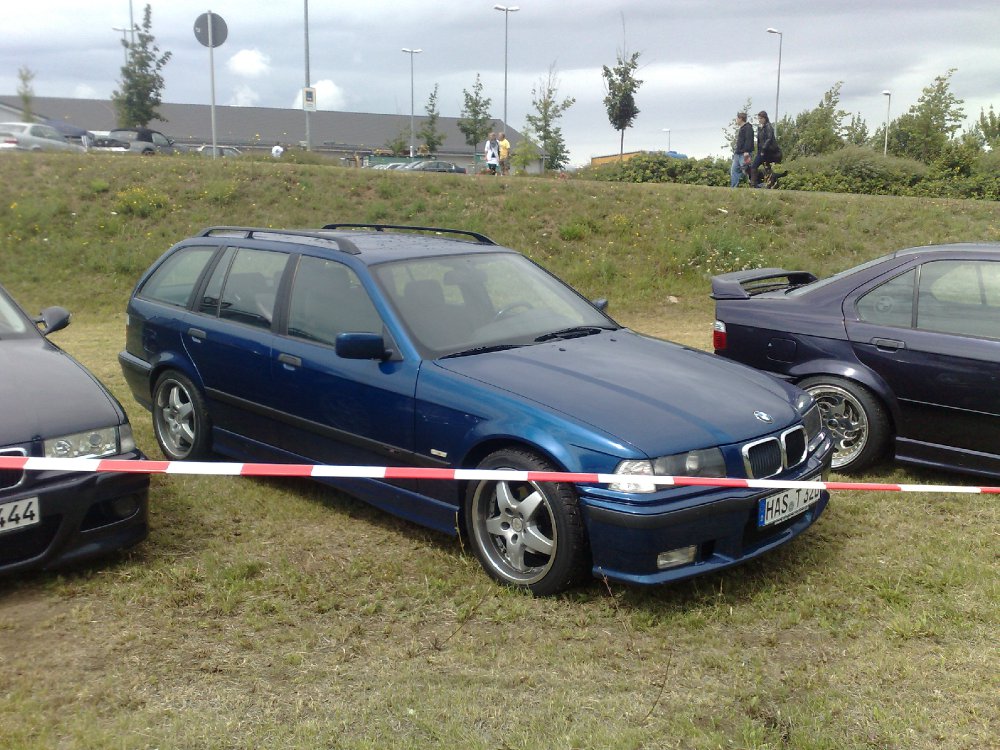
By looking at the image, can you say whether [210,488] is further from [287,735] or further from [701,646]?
[701,646]

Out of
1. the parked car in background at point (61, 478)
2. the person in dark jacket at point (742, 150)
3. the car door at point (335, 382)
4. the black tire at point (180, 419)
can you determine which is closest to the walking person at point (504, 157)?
the person in dark jacket at point (742, 150)

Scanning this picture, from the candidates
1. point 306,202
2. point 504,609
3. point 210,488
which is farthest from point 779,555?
point 306,202

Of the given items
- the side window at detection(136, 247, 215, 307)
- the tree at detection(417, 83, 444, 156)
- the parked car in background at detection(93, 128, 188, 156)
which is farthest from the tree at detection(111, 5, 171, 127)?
the side window at detection(136, 247, 215, 307)

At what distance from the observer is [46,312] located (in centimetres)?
536

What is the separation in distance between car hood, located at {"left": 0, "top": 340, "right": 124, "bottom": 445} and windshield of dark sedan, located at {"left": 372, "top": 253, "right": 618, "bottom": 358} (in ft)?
4.87

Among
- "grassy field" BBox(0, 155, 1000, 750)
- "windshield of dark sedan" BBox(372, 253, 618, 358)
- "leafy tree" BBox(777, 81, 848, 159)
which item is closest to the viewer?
"grassy field" BBox(0, 155, 1000, 750)

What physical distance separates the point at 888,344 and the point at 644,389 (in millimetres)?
2240

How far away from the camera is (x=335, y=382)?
15.6 feet

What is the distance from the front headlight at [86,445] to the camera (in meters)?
3.98

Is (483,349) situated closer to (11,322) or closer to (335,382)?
(335,382)

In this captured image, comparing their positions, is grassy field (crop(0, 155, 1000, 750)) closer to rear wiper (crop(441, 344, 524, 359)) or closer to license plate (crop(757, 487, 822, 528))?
license plate (crop(757, 487, 822, 528))

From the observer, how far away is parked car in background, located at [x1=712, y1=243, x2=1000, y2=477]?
529cm

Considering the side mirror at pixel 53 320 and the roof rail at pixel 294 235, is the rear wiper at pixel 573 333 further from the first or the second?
the side mirror at pixel 53 320

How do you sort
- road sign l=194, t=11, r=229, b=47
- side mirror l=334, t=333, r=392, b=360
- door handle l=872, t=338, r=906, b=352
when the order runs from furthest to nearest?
road sign l=194, t=11, r=229, b=47, door handle l=872, t=338, r=906, b=352, side mirror l=334, t=333, r=392, b=360
